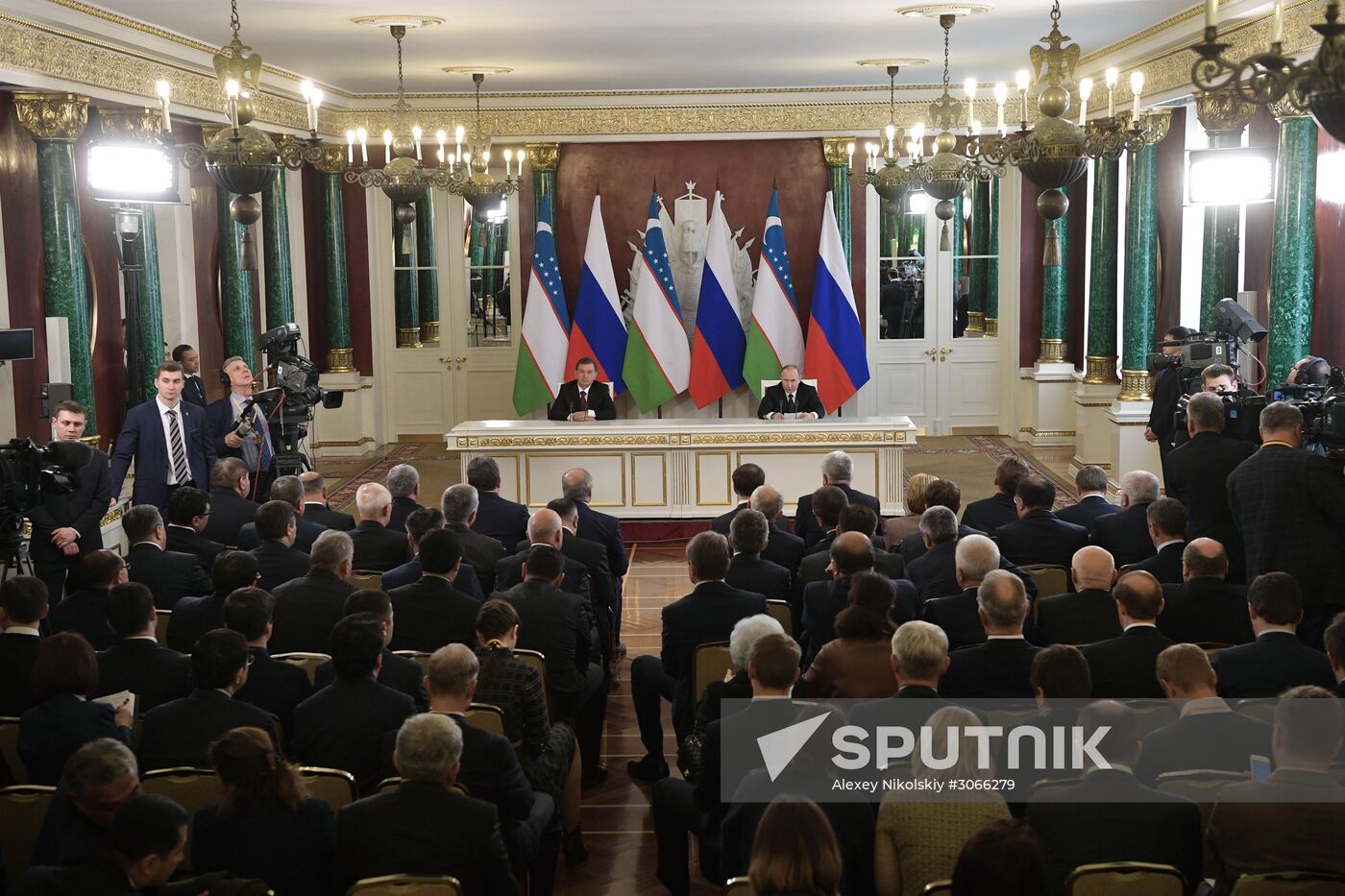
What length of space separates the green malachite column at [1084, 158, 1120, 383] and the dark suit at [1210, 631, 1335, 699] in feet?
28.3

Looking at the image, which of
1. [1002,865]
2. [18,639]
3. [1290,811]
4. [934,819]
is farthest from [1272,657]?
[18,639]

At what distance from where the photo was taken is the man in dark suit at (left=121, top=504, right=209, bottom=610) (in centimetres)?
569

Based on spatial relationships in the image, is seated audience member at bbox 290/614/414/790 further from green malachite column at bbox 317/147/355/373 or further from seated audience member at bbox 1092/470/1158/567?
green malachite column at bbox 317/147/355/373

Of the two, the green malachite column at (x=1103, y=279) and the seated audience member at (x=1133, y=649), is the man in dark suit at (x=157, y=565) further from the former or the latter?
the green malachite column at (x=1103, y=279)

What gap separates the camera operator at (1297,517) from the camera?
5566 mm

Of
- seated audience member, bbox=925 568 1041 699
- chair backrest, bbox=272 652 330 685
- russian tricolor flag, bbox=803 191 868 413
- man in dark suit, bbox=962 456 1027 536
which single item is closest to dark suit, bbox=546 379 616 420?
russian tricolor flag, bbox=803 191 868 413

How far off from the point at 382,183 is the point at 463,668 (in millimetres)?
5597

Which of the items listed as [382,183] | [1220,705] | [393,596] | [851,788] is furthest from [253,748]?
[382,183]

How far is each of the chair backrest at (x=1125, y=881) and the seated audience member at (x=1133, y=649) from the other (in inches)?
53.1

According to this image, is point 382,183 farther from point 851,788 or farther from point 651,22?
point 851,788

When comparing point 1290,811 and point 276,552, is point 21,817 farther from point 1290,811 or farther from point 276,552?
point 1290,811

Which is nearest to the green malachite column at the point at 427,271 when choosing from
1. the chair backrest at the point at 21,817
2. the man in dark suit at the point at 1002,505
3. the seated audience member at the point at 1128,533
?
the man in dark suit at the point at 1002,505

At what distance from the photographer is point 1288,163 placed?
8.55 meters

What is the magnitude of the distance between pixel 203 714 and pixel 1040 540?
12.0 feet
